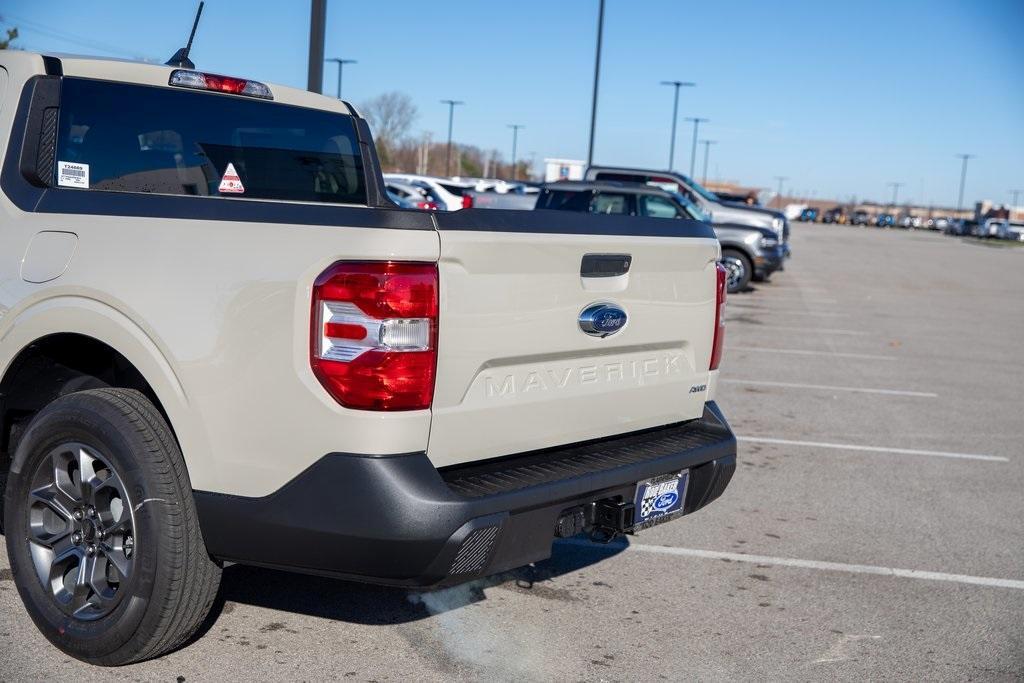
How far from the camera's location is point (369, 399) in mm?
2998

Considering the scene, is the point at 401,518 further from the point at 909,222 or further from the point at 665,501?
the point at 909,222

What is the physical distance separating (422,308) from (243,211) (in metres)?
0.61

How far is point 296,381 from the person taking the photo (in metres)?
3.02

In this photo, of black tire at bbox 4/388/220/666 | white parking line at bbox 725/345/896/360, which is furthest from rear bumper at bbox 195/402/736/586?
white parking line at bbox 725/345/896/360

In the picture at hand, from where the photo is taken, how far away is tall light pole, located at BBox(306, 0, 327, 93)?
32.9 feet

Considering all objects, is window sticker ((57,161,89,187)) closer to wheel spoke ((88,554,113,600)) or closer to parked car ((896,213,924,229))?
wheel spoke ((88,554,113,600))

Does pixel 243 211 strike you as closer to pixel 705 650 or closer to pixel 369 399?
pixel 369 399

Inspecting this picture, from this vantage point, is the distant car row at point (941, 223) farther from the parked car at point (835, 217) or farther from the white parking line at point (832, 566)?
the white parking line at point (832, 566)

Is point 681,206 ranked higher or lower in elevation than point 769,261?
higher

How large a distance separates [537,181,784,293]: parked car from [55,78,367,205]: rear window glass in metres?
8.11

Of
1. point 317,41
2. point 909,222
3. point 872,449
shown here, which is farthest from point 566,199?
point 909,222

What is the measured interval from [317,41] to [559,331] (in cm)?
741

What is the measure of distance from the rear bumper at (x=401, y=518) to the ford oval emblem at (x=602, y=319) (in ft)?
1.56

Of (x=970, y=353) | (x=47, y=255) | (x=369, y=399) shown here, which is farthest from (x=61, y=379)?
(x=970, y=353)
